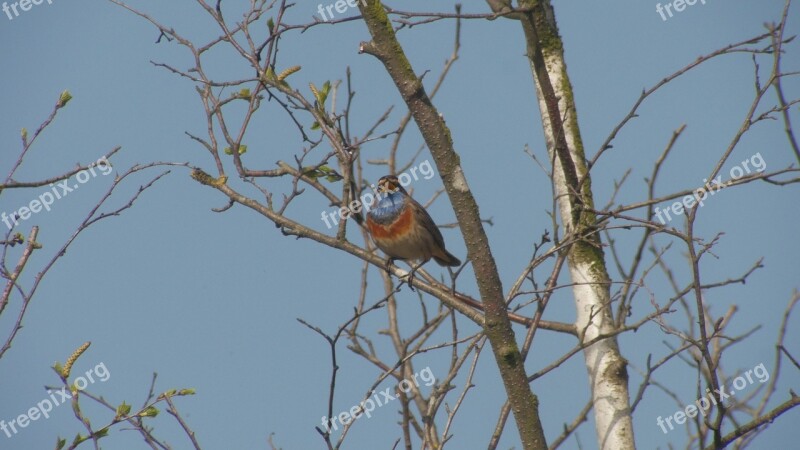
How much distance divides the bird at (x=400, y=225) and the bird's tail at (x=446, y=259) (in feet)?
0.64

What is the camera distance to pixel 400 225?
754 centimetres

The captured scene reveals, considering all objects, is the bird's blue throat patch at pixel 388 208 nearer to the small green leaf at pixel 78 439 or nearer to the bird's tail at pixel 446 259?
the bird's tail at pixel 446 259

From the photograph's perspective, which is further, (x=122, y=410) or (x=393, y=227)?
(x=393, y=227)

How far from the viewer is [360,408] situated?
155 inches

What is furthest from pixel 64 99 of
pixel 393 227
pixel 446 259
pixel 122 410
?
pixel 446 259

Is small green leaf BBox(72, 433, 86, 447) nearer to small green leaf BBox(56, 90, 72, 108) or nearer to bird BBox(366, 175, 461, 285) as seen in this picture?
small green leaf BBox(56, 90, 72, 108)

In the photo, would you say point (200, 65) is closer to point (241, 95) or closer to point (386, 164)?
point (241, 95)

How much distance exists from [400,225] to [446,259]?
0.87m

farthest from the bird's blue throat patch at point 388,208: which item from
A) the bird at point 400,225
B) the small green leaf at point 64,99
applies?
the small green leaf at point 64,99

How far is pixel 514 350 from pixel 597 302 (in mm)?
1583

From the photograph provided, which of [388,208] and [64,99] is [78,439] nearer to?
[64,99]

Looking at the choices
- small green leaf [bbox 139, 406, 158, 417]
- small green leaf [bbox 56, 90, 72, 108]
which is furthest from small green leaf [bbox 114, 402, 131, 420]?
small green leaf [bbox 56, 90, 72, 108]

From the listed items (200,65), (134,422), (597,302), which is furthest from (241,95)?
(597,302)

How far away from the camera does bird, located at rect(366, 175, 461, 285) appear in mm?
7523
